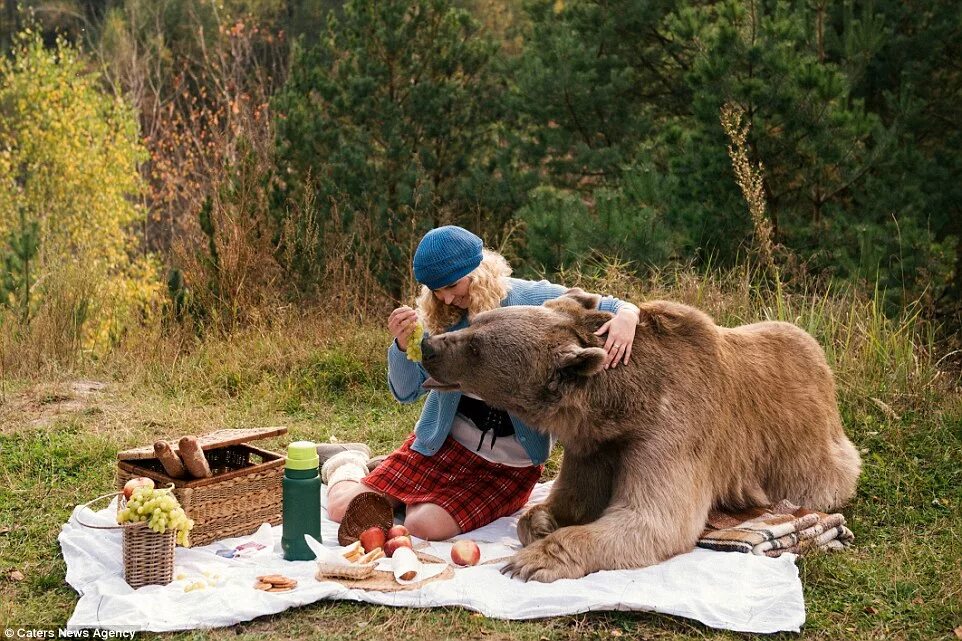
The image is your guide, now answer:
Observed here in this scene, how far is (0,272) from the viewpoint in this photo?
869 centimetres

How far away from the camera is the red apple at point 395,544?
13.2 ft

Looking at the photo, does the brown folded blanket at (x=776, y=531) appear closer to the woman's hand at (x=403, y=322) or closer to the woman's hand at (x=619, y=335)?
the woman's hand at (x=619, y=335)

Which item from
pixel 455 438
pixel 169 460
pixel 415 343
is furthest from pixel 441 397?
pixel 169 460

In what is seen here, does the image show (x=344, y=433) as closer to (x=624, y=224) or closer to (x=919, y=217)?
(x=624, y=224)

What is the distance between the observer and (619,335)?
13.0 ft

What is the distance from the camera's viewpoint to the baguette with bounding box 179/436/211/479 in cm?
412

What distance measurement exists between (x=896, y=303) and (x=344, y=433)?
18.3 ft

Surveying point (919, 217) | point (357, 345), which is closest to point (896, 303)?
point (919, 217)

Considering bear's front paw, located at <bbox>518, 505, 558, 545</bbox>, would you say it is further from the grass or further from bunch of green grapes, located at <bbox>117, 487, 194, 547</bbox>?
bunch of green grapes, located at <bbox>117, 487, 194, 547</bbox>

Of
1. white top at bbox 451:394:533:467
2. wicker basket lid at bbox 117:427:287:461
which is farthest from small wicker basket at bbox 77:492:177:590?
white top at bbox 451:394:533:467

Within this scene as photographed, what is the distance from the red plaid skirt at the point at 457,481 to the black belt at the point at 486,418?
12 cm

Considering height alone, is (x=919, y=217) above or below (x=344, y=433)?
above

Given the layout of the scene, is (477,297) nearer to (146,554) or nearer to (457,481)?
(457,481)

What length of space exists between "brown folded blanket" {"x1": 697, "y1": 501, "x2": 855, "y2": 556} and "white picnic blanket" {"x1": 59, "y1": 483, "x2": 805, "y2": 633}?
10 centimetres
